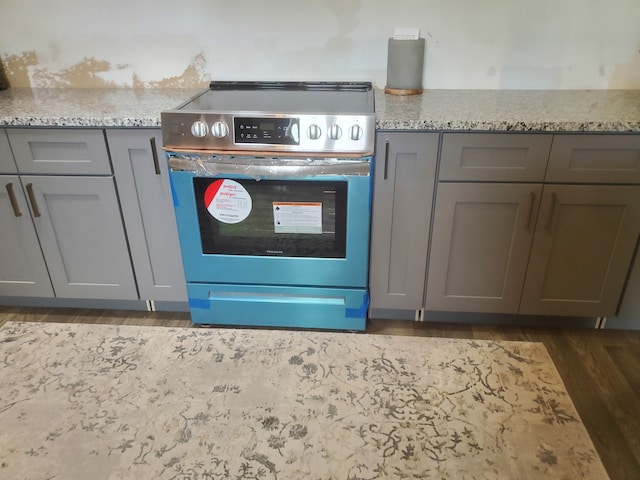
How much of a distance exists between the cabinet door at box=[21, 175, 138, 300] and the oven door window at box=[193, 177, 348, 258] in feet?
1.32

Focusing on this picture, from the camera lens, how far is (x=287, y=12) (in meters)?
2.17

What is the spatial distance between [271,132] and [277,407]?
99 cm

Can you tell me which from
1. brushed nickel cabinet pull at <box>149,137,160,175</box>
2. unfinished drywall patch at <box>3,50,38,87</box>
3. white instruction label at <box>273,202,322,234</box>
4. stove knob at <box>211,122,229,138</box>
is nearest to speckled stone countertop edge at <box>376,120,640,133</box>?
white instruction label at <box>273,202,322,234</box>

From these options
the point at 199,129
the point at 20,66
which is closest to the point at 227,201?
the point at 199,129

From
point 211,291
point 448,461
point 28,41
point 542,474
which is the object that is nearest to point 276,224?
point 211,291

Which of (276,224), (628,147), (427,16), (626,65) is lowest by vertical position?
(276,224)

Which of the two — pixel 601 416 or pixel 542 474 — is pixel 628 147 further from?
pixel 542 474

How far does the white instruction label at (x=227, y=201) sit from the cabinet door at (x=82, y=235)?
42 cm

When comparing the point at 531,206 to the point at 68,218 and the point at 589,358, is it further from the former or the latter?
the point at 68,218

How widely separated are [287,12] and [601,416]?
206cm

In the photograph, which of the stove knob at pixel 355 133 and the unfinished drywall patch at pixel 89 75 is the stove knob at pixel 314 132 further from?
the unfinished drywall patch at pixel 89 75

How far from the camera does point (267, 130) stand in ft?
5.70

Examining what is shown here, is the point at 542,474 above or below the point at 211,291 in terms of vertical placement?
below

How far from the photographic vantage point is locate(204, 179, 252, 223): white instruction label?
185 centimetres
